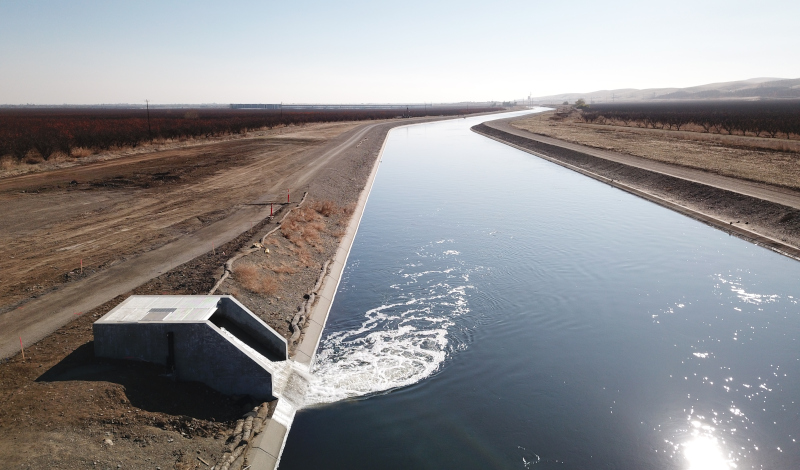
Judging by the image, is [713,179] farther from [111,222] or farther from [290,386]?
[111,222]

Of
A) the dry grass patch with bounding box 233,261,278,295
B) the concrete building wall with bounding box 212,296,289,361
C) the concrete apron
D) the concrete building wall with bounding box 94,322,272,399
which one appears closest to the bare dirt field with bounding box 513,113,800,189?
the concrete apron

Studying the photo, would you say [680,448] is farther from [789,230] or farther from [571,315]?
[789,230]

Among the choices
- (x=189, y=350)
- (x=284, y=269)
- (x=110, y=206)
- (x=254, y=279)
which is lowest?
(x=284, y=269)

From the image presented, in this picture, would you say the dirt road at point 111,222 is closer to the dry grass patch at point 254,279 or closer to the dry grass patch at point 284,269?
the dry grass patch at point 254,279

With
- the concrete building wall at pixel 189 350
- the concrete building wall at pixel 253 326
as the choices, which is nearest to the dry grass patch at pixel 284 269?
the concrete building wall at pixel 253 326

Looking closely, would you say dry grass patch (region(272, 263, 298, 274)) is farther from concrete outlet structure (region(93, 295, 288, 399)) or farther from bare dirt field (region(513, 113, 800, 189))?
bare dirt field (region(513, 113, 800, 189))

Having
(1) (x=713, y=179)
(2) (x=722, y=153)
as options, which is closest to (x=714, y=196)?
(1) (x=713, y=179)

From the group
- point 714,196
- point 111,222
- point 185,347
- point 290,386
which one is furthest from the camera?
point 714,196
